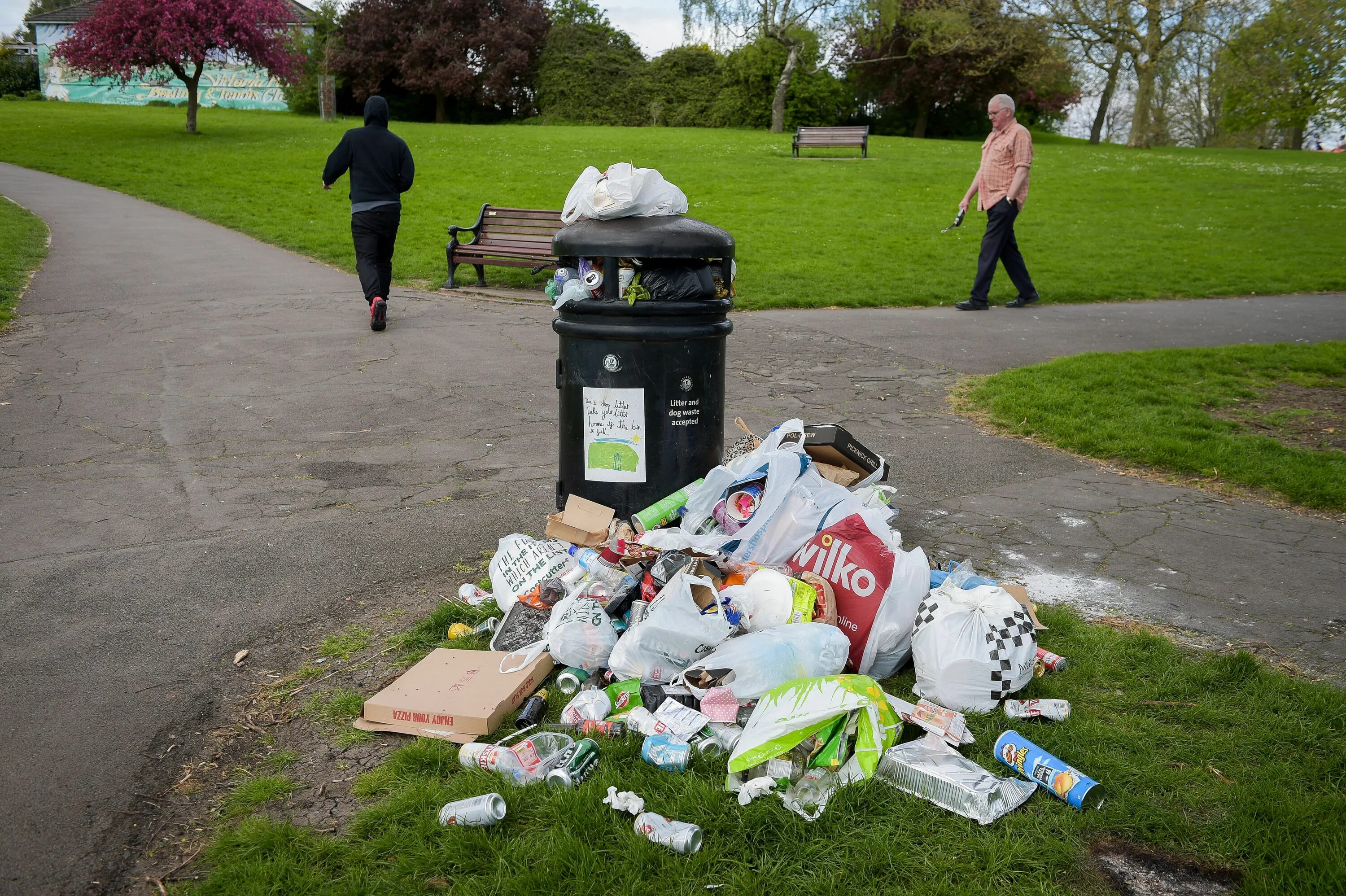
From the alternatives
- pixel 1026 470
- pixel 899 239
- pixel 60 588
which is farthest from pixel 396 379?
pixel 899 239

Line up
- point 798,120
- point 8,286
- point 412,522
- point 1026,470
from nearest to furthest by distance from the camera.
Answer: point 412,522 → point 1026,470 → point 8,286 → point 798,120

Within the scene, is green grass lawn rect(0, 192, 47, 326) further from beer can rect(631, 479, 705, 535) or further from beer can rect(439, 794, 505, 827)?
beer can rect(439, 794, 505, 827)

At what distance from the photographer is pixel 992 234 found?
10117 millimetres

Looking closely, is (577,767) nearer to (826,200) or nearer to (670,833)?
(670,833)

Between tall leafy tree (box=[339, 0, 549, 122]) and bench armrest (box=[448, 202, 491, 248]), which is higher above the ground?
tall leafy tree (box=[339, 0, 549, 122])

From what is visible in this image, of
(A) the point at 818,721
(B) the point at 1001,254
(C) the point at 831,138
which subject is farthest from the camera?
(C) the point at 831,138

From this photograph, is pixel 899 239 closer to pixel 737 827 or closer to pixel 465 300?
pixel 465 300

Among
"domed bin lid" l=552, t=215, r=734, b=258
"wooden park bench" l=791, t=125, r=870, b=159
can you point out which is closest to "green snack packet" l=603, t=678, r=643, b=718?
"domed bin lid" l=552, t=215, r=734, b=258

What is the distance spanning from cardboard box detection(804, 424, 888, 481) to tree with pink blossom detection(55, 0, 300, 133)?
26.9 metres

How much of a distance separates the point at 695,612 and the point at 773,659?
318 millimetres

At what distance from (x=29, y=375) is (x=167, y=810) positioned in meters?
5.92

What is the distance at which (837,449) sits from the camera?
455 cm

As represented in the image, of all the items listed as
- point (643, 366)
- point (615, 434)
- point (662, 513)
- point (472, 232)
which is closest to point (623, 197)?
point (643, 366)

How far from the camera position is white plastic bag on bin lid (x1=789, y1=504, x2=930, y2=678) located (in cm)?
330
